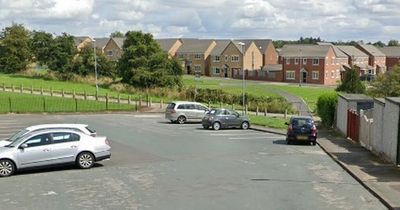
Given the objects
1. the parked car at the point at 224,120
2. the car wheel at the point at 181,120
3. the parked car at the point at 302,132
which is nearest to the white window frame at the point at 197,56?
the car wheel at the point at 181,120

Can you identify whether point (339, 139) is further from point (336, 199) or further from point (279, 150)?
point (336, 199)

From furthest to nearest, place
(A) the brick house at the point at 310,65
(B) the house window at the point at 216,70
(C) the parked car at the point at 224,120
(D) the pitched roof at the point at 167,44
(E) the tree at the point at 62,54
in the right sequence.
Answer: (D) the pitched roof at the point at 167,44 < (B) the house window at the point at 216,70 < (A) the brick house at the point at 310,65 < (E) the tree at the point at 62,54 < (C) the parked car at the point at 224,120

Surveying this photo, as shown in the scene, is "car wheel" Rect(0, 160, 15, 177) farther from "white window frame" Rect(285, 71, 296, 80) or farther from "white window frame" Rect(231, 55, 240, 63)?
"white window frame" Rect(231, 55, 240, 63)

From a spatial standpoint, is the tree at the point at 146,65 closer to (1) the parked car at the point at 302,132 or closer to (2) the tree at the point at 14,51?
(2) the tree at the point at 14,51

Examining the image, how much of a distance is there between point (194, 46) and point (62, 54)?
46.9m

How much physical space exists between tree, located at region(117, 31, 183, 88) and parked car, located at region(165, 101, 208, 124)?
28623 millimetres

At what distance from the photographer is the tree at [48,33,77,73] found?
276 feet

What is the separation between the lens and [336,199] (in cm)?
1536

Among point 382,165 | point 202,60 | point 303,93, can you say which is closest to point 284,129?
point 382,165

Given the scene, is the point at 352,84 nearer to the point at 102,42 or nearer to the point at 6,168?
the point at 6,168

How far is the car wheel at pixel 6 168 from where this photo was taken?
64.2 ft

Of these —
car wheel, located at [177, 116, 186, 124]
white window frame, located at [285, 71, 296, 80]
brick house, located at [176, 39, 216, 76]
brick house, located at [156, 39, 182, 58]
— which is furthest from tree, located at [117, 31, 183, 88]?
brick house, located at [156, 39, 182, 58]

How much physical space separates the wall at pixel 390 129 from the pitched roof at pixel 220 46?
317ft

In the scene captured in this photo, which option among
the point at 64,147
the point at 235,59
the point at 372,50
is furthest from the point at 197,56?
the point at 64,147
